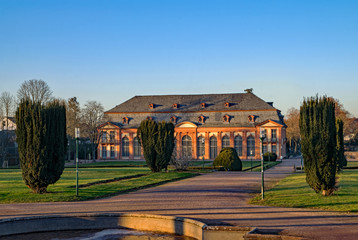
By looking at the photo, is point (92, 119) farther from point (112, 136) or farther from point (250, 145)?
point (250, 145)

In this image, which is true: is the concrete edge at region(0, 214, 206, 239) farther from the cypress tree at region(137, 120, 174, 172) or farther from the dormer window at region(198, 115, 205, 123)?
the dormer window at region(198, 115, 205, 123)

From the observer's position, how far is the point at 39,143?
21406 millimetres

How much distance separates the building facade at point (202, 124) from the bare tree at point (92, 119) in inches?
276

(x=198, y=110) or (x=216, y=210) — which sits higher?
(x=198, y=110)

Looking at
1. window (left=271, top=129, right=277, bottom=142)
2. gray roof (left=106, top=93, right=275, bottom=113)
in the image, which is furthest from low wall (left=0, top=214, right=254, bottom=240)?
gray roof (left=106, top=93, right=275, bottom=113)

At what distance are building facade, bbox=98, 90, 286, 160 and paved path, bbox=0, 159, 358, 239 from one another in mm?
57790

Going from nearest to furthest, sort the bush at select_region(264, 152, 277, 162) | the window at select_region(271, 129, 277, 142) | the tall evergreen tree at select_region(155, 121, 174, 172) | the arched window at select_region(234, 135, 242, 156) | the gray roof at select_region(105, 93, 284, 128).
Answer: the tall evergreen tree at select_region(155, 121, 174, 172) < the bush at select_region(264, 152, 277, 162) < the window at select_region(271, 129, 277, 142) < the gray roof at select_region(105, 93, 284, 128) < the arched window at select_region(234, 135, 242, 156)

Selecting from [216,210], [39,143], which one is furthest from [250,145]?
[216,210]

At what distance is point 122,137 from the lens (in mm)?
86312

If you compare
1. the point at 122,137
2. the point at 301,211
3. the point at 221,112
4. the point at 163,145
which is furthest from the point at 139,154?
the point at 301,211

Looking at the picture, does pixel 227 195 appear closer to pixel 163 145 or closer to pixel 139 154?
pixel 163 145

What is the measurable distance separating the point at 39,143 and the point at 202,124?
6269 centimetres

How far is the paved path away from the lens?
1280 cm

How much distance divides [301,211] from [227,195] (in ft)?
19.8
